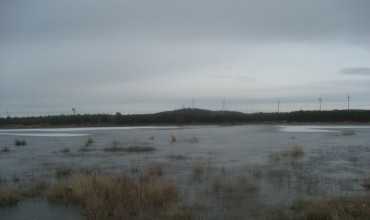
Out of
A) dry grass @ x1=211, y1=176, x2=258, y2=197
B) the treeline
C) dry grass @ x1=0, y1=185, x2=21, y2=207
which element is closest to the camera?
dry grass @ x1=0, y1=185, x2=21, y2=207

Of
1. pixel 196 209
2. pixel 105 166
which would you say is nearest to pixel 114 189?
pixel 196 209

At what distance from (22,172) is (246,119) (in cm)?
12531

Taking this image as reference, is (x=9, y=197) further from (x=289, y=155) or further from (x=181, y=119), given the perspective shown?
(x=181, y=119)

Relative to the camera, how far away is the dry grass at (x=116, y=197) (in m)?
9.83

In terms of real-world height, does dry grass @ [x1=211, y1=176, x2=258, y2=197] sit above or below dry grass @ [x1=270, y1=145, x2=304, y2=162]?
below

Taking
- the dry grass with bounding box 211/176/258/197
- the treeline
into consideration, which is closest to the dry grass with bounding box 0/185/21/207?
the dry grass with bounding box 211/176/258/197

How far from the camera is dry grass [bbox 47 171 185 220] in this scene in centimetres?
983

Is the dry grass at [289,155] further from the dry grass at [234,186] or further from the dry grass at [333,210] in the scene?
the dry grass at [333,210]

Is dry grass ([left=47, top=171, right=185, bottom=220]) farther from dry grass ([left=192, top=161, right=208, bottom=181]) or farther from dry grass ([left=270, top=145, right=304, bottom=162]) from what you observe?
dry grass ([left=270, top=145, right=304, bottom=162])

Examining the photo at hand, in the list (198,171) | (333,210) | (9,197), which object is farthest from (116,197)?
(198,171)

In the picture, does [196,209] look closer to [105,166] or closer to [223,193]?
[223,193]

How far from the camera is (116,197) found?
444 inches

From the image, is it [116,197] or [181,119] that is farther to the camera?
[181,119]

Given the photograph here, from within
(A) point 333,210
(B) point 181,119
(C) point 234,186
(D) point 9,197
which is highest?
(B) point 181,119
